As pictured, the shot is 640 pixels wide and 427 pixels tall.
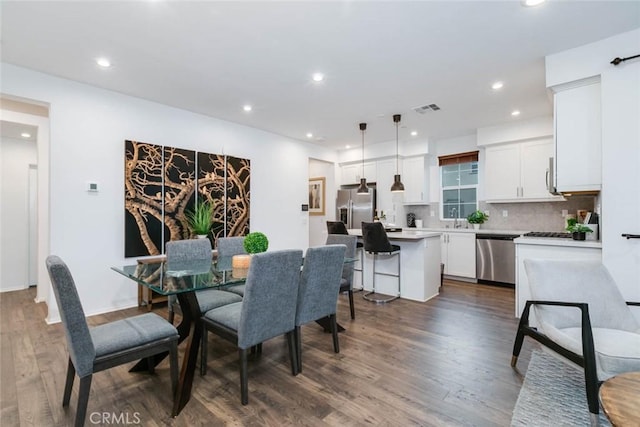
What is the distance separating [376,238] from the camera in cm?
385

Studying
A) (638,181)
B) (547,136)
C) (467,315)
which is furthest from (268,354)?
(547,136)

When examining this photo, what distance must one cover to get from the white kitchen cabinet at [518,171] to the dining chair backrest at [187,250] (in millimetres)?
4765

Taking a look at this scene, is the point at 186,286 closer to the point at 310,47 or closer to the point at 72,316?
the point at 72,316

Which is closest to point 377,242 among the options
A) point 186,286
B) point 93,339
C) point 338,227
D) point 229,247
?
point 338,227

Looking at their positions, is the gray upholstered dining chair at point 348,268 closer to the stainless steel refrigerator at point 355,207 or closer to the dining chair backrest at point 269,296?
the dining chair backrest at point 269,296

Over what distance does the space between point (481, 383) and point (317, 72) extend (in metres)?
3.13

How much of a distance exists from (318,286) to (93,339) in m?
1.45

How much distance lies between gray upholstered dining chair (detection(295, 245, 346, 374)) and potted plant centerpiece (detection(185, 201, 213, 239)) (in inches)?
93.7

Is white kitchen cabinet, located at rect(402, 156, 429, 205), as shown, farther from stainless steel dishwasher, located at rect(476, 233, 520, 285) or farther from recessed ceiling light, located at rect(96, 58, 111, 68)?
recessed ceiling light, located at rect(96, 58, 111, 68)

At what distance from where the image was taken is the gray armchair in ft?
5.81

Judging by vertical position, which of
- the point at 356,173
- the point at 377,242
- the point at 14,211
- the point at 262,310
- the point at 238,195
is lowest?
the point at 262,310

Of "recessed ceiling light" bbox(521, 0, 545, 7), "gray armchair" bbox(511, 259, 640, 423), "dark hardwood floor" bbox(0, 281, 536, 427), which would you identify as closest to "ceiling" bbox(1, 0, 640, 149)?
"recessed ceiling light" bbox(521, 0, 545, 7)

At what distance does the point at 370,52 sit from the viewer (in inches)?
108

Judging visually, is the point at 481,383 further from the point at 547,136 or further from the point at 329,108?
the point at 547,136
